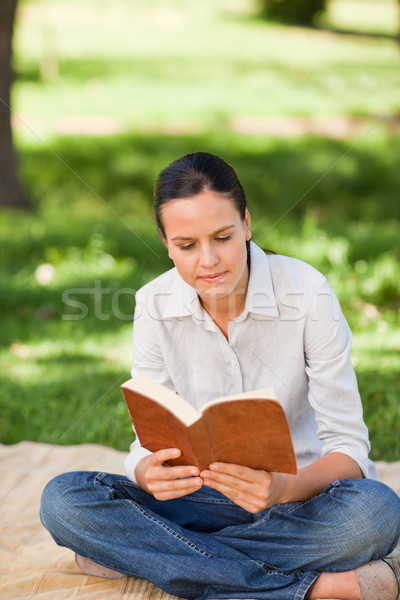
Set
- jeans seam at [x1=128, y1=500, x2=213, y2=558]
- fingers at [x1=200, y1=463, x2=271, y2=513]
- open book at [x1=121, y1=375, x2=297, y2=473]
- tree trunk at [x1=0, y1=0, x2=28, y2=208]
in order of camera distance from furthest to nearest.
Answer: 1. tree trunk at [x1=0, y1=0, x2=28, y2=208]
2. jeans seam at [x1=128, y1=500, x2=213, y2=558]
3. fingers at [x1=200, y1=463, x2=271, y2=513]
4. open book at [x1=121, y1=375, x2=297, y2=473]

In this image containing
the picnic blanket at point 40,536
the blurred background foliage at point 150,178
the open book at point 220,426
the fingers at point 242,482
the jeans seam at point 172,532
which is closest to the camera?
the open book at point 220,426

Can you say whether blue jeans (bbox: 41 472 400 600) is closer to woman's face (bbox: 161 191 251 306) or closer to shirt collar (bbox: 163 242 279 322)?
shirt collar (bbox: 163 242 279 322)

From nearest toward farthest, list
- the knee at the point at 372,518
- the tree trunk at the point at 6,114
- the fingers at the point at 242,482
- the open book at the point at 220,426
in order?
the open book at the point at 220,426, the fingers at the point at 242,482, the knee at the point at 372,518, the tree trunk at the point at 6,114

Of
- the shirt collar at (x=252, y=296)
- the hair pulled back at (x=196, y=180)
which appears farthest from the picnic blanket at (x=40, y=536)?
the hair pulled back at (x=196, y=180)

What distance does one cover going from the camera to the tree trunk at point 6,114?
667 centimetres

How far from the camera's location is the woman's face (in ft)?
7.50

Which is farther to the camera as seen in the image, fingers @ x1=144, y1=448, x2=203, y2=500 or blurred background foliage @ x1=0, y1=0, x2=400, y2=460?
blurred background foliage @ x1=0, y1=0, x2=400, y2=460

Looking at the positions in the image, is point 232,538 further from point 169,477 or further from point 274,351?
point 274,351

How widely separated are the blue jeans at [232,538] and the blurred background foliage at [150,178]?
120cm

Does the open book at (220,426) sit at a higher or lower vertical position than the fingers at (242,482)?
higher

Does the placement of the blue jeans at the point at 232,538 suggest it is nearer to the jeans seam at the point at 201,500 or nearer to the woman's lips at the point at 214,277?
the jeans seam at the point at 201,500

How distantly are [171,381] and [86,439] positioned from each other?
4.13 ft

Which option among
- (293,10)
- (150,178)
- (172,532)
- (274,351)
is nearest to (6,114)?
(150,178)

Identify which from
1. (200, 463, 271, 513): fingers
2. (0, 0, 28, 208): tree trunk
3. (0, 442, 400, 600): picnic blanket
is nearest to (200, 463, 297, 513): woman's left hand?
(200, 463, 271, 513): fingers
